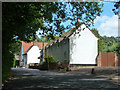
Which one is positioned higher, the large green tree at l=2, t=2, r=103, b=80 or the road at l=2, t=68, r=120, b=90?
the large green tree at l=2, t=2, r=103, b=80

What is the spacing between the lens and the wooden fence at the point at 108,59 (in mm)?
33344

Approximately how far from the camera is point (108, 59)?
33.8 metres

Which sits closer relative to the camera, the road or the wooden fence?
the road

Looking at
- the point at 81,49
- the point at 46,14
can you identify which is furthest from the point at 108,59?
the point at 46,14

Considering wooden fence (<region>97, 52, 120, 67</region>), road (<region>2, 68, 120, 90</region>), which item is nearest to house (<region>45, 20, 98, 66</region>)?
wooden fence (<region>97, 52, 120, 67</region>)

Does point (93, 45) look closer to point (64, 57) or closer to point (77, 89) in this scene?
point (64, 57)

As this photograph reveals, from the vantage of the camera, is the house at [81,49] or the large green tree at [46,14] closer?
the large green tree at [46,14]

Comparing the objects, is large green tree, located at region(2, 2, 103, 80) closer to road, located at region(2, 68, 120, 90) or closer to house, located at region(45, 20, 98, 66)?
road, located at region(2, 68, 120, 90)

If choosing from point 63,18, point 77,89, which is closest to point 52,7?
point 63,18

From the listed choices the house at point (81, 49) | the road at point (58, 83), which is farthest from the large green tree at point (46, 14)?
the house at point (81, 49)

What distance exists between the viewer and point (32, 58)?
224 feet

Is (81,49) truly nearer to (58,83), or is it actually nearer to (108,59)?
(108,59)

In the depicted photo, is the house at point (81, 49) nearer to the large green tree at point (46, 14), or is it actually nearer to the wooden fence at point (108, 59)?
the wooden fence at point (108, 59)

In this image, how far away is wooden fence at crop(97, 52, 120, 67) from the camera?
33.3m
